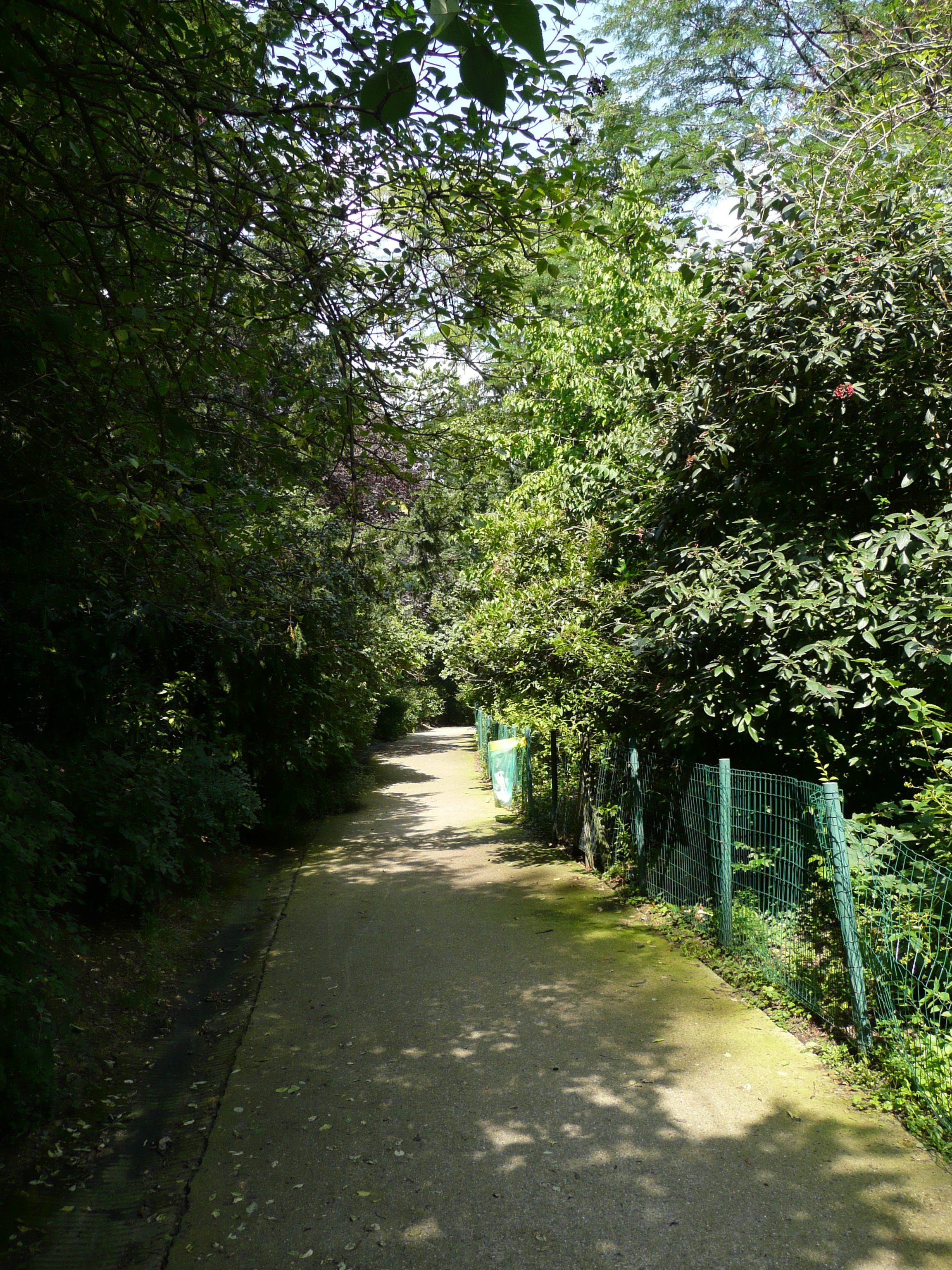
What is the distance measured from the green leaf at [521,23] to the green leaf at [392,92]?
1.92 ft

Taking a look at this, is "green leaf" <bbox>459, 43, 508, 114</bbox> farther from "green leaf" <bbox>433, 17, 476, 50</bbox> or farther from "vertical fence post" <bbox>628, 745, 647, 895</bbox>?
"vertical fence post" <bbox>628, 745, 647, 895</bbox>

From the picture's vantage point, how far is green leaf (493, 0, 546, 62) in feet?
5.92

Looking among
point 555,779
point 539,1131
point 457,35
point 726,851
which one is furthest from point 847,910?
point 555,779

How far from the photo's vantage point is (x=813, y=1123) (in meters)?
4.09

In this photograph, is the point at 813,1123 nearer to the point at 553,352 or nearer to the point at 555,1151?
the point at 555,1151

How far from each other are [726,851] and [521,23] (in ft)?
18.0

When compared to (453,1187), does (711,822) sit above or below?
above

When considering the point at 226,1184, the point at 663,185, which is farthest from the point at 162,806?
the point at 663,185

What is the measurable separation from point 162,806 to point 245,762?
5.16 m

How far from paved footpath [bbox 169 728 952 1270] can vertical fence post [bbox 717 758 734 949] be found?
14.8 inches

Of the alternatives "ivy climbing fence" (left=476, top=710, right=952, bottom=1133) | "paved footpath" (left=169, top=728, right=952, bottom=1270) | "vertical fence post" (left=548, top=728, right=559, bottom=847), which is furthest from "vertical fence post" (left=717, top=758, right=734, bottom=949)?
"vertical fence post" (left=548, top=728, right=559, bottom=847)

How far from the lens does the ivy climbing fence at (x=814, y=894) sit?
406 centimetres

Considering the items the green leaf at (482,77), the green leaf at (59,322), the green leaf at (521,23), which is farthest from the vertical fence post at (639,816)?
the green leaf at (521,23)

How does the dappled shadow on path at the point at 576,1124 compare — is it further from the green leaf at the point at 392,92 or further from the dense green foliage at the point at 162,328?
the green leaf at the point at 392,92
